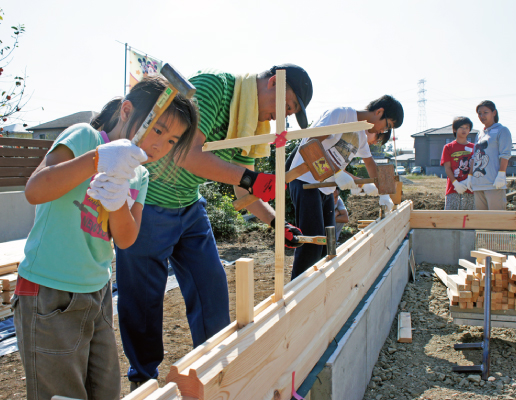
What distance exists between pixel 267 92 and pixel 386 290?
2.37m

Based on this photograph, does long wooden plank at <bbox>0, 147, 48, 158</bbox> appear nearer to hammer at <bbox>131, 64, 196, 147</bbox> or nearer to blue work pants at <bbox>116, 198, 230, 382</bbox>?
blue work pants at <bbox>116, 198, 230, 382</bbox>

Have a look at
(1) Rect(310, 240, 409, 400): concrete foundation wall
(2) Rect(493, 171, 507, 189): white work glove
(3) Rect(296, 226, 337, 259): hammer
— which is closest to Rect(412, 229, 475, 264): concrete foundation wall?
(2) Rect(493, 171, 507, 189): white work glove

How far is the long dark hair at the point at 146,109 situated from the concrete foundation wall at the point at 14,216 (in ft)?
19.4

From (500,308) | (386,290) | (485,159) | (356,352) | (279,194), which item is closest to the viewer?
(279,194)

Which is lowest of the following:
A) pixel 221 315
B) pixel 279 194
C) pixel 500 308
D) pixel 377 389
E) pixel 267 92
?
pixel 377 389

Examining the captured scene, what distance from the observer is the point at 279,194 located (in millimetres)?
1571

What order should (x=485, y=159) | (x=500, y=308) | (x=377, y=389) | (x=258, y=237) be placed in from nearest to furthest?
(x=377, y=389), (x=500, y=308), (x=485, y=159), (x=258, y=237)

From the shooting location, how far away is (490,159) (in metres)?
5.62

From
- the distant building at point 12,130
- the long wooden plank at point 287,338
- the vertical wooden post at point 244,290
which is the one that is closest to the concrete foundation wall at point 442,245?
the long wooden plank at point 287,338

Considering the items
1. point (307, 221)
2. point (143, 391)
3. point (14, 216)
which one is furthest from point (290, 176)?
point (14, 216)

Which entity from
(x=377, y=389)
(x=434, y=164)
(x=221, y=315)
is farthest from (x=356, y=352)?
(x=434, y=164)

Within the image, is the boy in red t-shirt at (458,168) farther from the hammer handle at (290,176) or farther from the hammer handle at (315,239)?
the hammer handle at (290,176)

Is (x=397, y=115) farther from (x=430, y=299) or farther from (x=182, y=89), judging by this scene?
(x=182, y=89)

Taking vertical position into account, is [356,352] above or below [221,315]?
below
